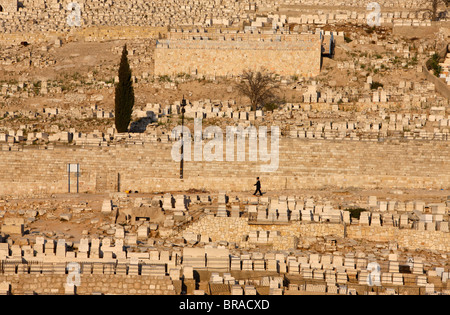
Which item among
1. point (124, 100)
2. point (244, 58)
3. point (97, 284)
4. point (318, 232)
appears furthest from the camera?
point (244, 58)

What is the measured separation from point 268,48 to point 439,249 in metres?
18.1

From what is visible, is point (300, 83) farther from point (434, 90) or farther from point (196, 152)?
point (196, 152)

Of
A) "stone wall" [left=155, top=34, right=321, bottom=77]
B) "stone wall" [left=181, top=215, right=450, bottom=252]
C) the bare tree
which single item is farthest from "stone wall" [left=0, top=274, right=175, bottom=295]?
"stone wall" [left=155, top=34, right=321, bottom=77]

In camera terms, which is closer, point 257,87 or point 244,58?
point 257,87

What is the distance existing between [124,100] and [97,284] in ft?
55.0

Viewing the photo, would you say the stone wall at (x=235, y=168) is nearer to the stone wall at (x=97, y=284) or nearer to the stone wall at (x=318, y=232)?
the stone wall at (x=318, y=232)

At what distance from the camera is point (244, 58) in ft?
178

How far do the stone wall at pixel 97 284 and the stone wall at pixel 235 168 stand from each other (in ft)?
42.9

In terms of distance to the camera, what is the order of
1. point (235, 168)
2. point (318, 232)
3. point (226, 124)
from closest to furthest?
point (318, 232) < point (235, 168) < point (226, 124)

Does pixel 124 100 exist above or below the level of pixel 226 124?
above

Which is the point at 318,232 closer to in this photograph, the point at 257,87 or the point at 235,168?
the point at 235,168

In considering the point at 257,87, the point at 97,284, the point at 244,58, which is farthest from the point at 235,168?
the point at 97,284
